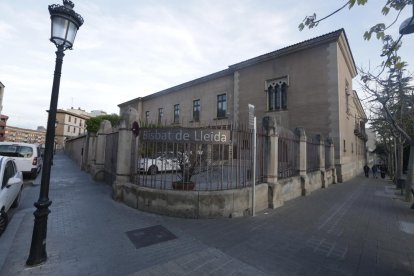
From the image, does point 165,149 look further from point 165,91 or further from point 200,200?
point 165,91

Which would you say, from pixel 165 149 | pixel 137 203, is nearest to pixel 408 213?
pixel 165 149

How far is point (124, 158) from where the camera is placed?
7172 mm

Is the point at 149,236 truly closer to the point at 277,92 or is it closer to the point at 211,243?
the point at 211,243

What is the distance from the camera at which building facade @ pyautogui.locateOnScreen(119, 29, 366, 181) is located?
601 inches

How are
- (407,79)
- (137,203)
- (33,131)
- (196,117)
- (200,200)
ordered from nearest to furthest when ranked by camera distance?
(200,200) < (137,203) < (407,79) < (196,117) < (33,131)

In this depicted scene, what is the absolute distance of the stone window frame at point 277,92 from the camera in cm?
1772

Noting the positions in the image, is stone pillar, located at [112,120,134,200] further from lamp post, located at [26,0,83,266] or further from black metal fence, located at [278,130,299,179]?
black metal fence, located at [278,130,299,179]

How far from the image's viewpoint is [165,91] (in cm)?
3038

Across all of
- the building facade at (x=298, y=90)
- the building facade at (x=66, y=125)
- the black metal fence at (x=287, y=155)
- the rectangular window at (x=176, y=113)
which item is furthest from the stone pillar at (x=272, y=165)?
the building facade at (x=66, y=125)

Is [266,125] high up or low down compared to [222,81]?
down

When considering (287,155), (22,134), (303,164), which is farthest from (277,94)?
(22,134)

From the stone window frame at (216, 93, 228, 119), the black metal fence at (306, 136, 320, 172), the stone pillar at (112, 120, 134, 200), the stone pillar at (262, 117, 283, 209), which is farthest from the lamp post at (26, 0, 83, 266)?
the stone window frame at (216, 93, 228, 119)

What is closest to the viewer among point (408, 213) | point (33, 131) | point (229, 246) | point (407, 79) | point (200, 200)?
point (229, 246)

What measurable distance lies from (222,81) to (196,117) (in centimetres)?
506
